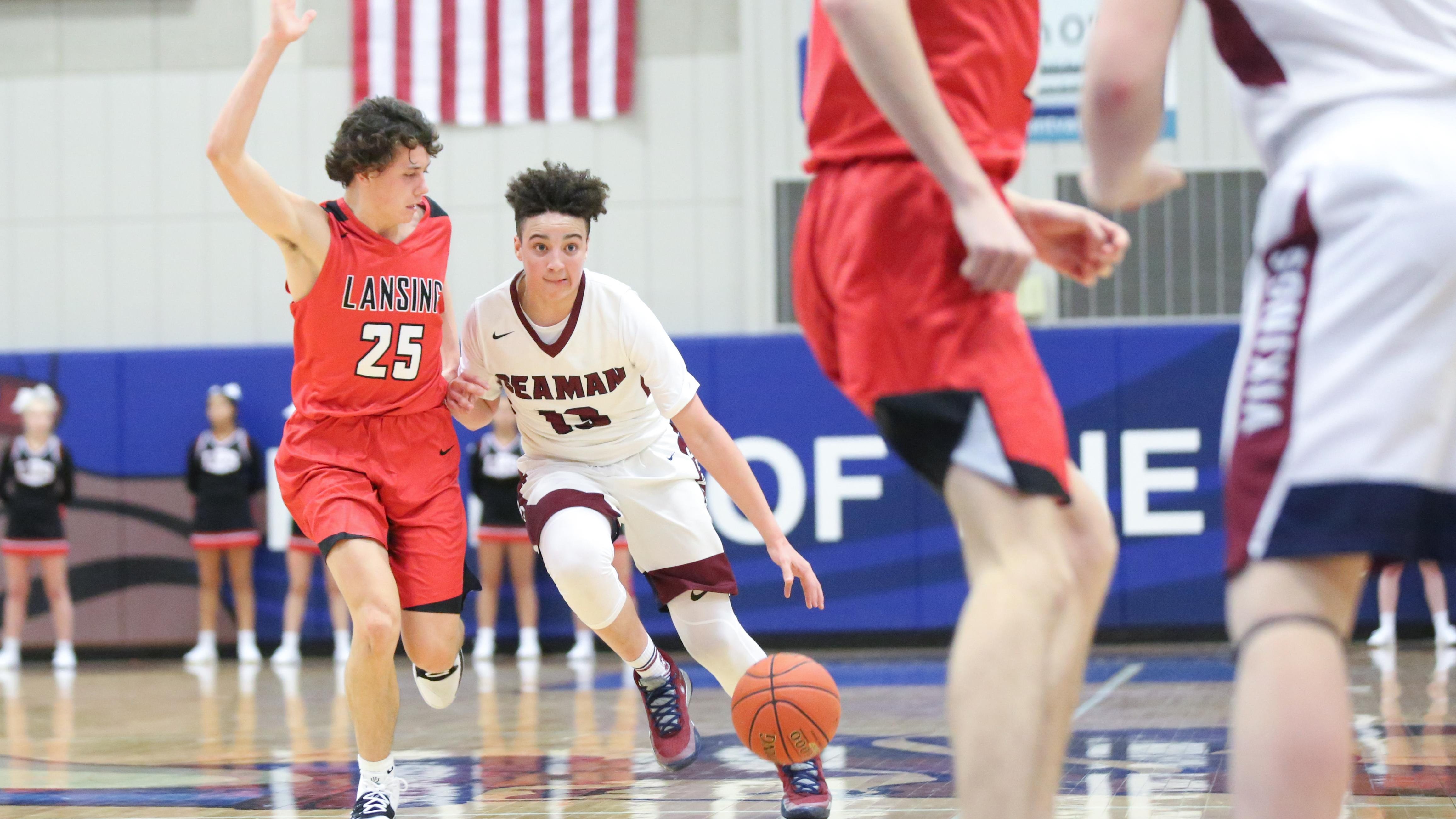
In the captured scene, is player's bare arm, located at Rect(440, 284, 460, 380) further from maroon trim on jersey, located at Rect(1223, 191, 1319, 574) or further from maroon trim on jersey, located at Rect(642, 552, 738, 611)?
maroon trim on jersey, located at Rect(1223, 191, 1319, 574)

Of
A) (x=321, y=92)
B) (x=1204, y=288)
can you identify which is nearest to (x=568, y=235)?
(x=1204, y=288)

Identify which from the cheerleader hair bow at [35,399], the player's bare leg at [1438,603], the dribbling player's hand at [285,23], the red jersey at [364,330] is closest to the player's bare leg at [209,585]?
the cheerleader hair bow at [35,399]

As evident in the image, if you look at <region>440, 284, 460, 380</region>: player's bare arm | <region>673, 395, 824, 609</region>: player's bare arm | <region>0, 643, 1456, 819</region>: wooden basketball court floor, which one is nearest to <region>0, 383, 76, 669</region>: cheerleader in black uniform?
<region>0, 643, 1456, 819</region>: wooden basketball court floor

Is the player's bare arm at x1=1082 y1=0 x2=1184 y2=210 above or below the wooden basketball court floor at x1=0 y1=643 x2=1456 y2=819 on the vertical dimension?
above

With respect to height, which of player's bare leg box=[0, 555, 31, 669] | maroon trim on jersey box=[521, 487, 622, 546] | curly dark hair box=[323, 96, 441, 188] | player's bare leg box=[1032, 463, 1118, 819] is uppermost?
curly dark hair box=[323, 96, 441, 188]

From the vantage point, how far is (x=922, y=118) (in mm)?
2080

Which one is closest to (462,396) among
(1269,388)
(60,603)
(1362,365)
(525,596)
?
(1269,388)

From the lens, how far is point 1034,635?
2059 millimetres

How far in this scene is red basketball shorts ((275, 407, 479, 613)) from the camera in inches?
175

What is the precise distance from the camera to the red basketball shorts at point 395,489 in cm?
444

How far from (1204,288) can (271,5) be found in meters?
9.66

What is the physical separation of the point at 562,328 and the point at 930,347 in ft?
9.04

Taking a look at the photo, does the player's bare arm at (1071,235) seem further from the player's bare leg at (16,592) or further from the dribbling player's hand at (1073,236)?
the player's bare leg at (16,592)

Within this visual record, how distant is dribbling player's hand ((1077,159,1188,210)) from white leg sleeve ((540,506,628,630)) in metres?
2.57
